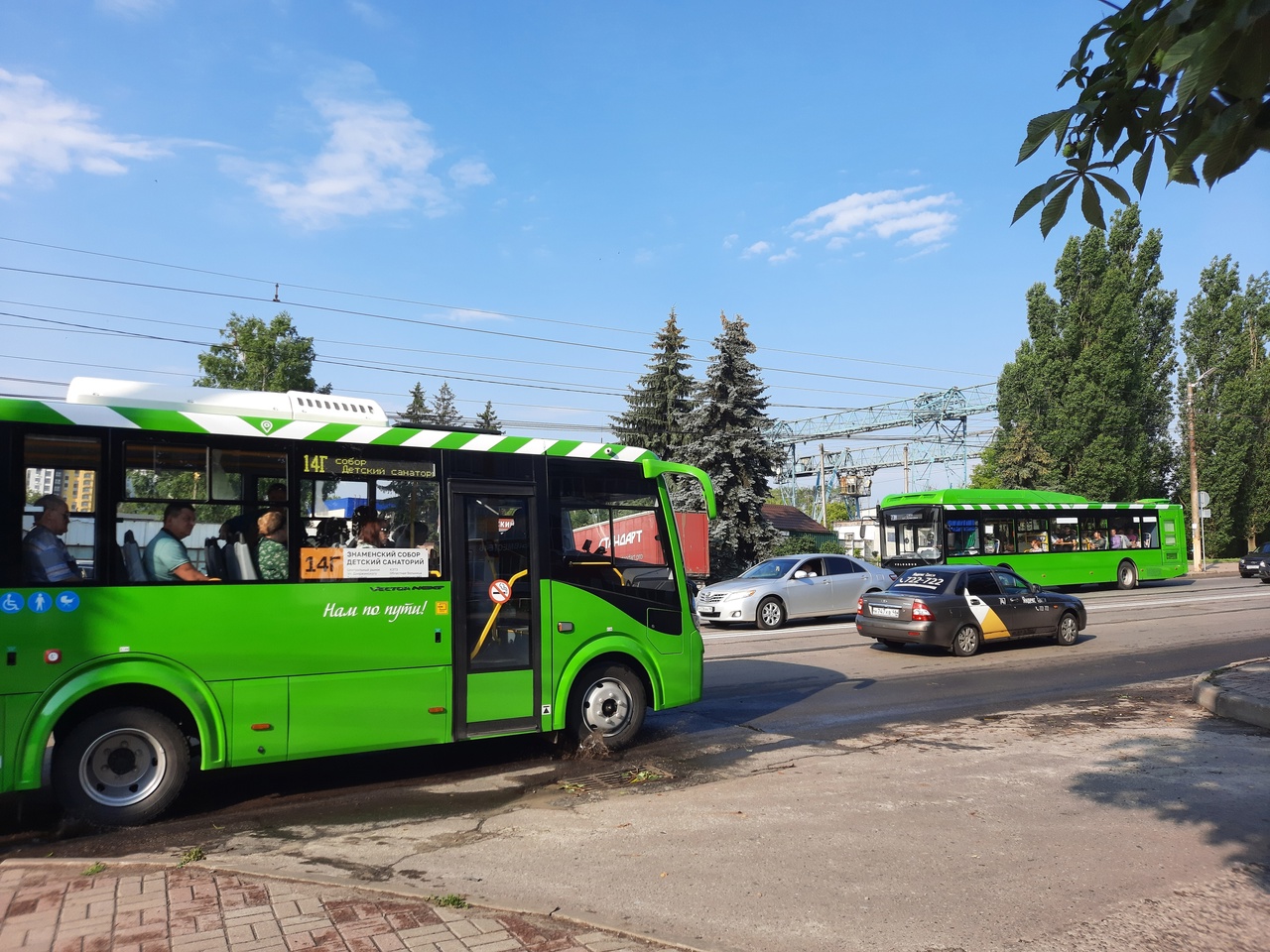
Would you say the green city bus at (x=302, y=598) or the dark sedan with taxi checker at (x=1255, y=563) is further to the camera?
the dark sedan with taxi checker at (x=1255, y=563)

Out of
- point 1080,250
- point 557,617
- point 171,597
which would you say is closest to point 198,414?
point 171,597

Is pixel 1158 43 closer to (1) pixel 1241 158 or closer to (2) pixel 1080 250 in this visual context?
(1) pixel 1241 158


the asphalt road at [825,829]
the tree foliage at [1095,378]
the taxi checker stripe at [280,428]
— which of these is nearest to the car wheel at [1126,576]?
the tree foliage at [1095,378]

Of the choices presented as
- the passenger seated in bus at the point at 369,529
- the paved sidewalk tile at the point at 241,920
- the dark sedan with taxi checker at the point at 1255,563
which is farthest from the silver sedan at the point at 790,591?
the dark sedan with taxi checker at the point at 1255,563

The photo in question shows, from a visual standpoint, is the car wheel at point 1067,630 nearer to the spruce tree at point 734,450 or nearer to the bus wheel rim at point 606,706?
the bus wheel rim at point 606,706

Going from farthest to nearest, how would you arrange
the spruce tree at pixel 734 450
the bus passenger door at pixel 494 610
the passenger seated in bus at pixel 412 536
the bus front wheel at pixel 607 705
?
1. the spruce tree at pixel 734 450
2. the bus front wheel at pixel 607 705
3. the bus passenger door at pixel 494 610
4. the passenger seated in bus at pixel 412 536

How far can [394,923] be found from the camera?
4445mm

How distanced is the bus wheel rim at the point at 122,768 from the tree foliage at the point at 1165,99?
646 cm

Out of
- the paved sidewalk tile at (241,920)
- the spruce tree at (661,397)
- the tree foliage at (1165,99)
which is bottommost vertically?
the paved sidewalk tile at (241,920)

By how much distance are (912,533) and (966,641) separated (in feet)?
40.5

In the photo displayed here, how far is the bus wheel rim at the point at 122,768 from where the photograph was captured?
249 inches

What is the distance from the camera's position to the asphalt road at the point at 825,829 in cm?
479

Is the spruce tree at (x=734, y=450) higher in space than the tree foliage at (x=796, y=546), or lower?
higher

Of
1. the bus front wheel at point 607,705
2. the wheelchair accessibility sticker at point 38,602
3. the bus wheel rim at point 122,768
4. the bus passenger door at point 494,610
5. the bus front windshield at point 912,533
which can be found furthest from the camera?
the bus front windshield at point 912,533
